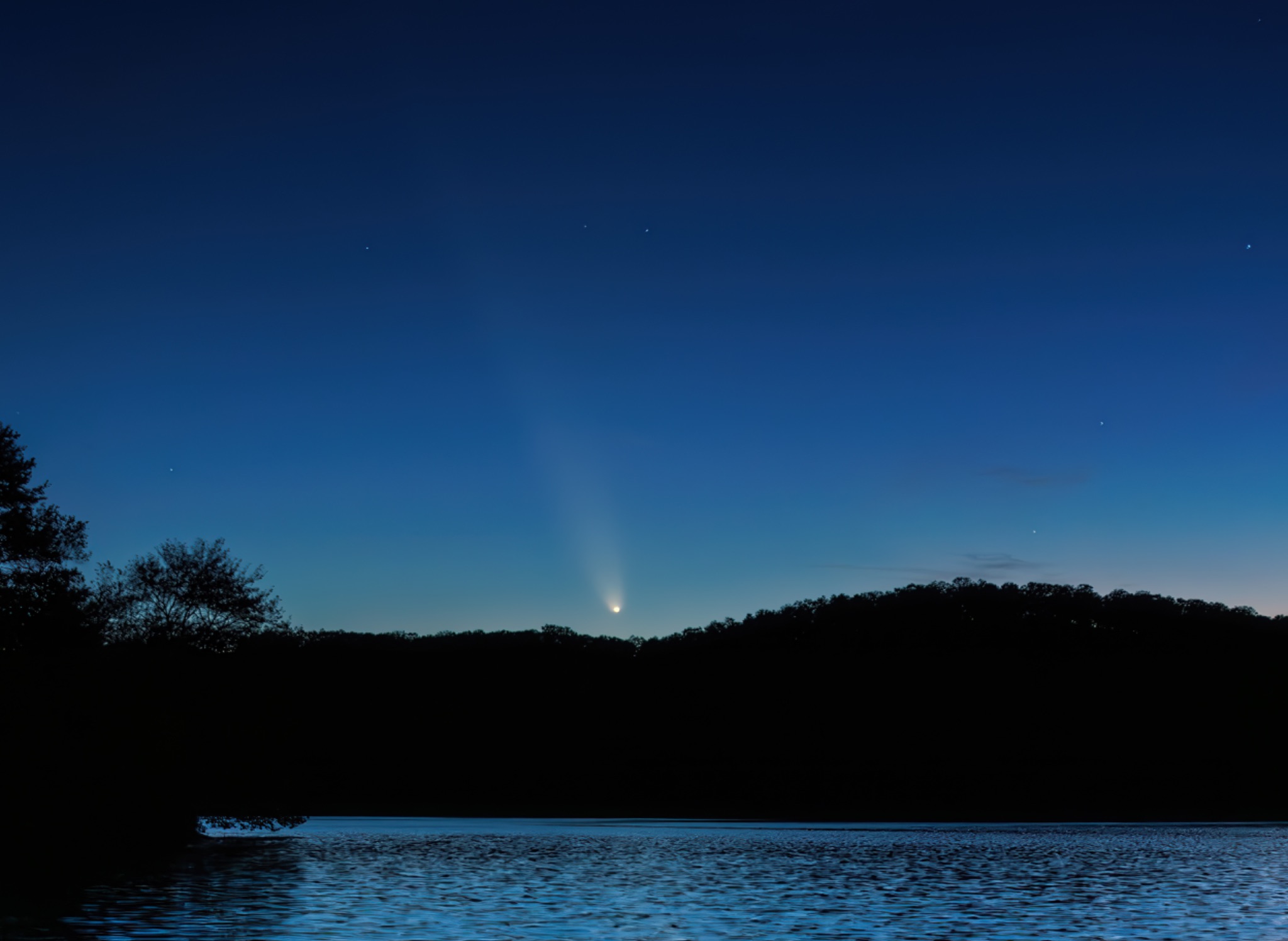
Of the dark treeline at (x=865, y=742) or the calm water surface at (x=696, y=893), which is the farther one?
the dark treeline at (x=865, y=742)

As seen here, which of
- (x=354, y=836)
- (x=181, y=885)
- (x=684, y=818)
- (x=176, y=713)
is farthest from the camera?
(x=684, y=818)

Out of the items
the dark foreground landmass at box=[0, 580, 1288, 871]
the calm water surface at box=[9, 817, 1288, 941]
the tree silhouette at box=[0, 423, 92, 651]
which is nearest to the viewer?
the calm water surface at box=[9, 817, 1288, 941]

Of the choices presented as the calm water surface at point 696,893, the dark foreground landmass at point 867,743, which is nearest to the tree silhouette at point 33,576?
the calm water surface at point 696,893

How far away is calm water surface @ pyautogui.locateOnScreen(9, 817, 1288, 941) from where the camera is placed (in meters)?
30.5

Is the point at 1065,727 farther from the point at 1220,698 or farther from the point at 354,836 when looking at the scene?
the point at 354,836

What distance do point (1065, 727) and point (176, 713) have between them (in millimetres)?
146806

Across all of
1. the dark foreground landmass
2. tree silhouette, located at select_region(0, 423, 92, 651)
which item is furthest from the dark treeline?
tree silhouette, located at select_region(0, 423, 92, 651)

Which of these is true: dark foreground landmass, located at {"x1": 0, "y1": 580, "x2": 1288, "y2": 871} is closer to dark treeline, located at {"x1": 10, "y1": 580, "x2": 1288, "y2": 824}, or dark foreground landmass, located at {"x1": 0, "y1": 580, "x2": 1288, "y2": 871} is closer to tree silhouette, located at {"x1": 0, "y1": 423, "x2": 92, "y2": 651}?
dark treeline, located at {"x1": 10, "y1": 580, "x2": 1288, "y2": 824}

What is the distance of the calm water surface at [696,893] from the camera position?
30547 millimetres

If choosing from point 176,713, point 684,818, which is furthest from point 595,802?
point 176,713

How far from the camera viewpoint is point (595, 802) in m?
176

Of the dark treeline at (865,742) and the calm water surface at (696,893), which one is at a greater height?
the dark treeline at (865,742)

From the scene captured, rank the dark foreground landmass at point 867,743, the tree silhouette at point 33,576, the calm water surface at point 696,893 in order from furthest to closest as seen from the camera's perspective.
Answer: the dark foreground landmass at point 867,743, the tree silhouette at point 33,576, the calm water surface at point 696,893

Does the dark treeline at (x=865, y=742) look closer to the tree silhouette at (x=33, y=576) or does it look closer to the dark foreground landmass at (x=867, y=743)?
the dark foreground landmass at (x=867, y=743)
